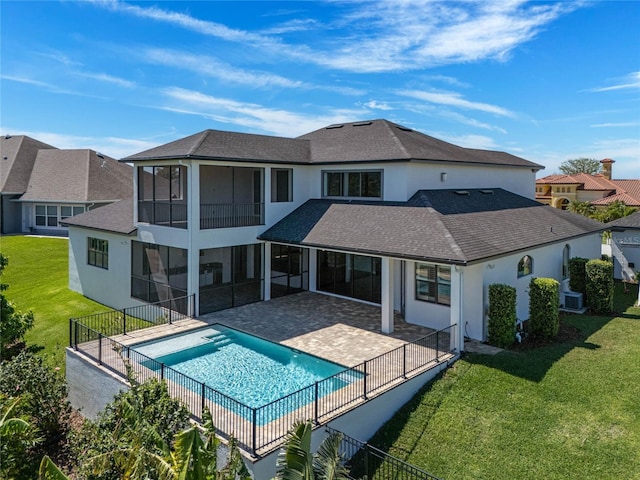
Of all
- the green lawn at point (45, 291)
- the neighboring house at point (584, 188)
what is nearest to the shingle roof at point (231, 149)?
the green lawn at point (45, 291)

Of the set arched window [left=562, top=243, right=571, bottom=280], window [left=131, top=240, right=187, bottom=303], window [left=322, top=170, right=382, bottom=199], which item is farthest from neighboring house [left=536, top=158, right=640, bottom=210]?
window [left=131, top=240, right=187, bottom=303]

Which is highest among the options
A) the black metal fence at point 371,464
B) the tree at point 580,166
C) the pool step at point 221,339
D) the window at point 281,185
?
the tree at point 580,166

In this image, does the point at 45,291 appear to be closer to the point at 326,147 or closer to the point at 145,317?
the point at 145,317

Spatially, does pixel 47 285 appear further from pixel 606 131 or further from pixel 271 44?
pixel 606 131

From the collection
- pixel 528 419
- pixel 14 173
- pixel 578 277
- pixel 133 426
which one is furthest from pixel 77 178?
pixel 528 419

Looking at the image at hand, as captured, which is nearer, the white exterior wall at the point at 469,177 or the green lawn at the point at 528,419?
the green lawn at the point at 528,419

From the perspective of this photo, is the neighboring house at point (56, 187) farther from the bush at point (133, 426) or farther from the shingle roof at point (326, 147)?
the bush at point (133, 426)

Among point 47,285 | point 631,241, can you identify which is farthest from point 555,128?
point 47,285
